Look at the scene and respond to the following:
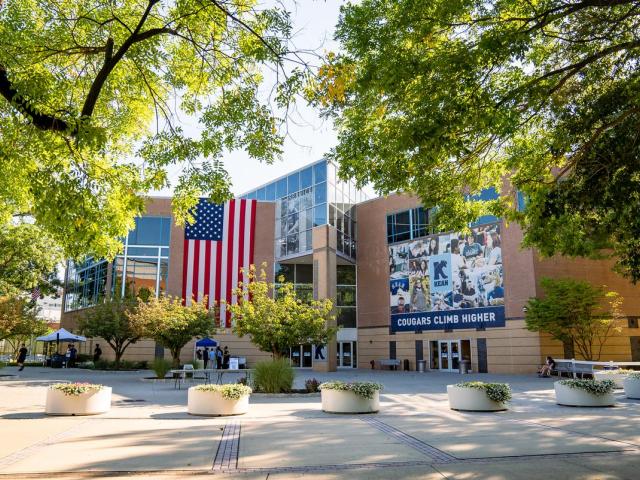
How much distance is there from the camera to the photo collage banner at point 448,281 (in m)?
32.4

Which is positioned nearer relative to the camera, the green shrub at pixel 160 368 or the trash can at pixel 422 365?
the green shrub at pixel 160 368

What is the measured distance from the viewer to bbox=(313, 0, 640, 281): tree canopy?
7867 millimetres

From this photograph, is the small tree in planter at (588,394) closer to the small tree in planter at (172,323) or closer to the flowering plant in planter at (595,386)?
the flowering plant in planter at (595,386)

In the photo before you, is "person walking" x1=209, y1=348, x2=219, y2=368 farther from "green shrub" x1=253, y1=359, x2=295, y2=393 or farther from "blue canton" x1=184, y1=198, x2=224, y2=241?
"green shrub" x1=253, y1=359, x2=295, y2=393

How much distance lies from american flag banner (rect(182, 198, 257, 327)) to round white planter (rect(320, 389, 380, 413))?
24.5 meters

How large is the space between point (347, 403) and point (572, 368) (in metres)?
17.4

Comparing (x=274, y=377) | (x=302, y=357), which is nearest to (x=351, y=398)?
(x=274, y=377)

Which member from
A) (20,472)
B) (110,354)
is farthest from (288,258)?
(20,472)

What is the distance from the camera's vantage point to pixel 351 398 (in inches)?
492

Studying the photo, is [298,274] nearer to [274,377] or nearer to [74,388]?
[274,377]

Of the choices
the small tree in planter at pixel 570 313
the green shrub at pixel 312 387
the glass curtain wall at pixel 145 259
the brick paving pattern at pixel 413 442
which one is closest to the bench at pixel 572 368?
the small tree in planter at pixel 570 313

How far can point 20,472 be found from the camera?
6.70 metres

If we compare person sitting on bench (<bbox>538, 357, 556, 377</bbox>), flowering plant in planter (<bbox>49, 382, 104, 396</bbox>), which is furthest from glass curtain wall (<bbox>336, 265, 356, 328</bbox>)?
flowering plant in planter (<bbox>49, 382, 104, 396</bbox>)

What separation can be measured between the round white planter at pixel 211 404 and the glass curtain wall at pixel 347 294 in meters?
27.4
